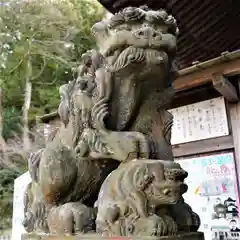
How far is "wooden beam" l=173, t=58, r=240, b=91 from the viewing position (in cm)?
236

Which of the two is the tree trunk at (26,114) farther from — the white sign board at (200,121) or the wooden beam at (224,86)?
the wooden beam at (224,86)

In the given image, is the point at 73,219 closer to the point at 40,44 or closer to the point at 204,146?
the point at 204,146

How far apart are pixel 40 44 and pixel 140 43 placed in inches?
275

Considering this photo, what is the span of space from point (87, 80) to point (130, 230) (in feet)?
2.23

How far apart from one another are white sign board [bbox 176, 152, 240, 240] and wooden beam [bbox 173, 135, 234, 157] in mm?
59

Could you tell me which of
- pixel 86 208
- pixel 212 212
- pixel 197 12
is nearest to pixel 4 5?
pixel 197 12

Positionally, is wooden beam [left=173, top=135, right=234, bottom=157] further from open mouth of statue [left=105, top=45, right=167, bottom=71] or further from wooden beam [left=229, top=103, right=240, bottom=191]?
open mouth of statue [left=105, top=45, right=167, bottom=71]

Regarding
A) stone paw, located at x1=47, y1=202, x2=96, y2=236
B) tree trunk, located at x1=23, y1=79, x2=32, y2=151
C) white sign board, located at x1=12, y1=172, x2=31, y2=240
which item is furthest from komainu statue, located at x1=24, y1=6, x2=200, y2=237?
tree trunk, located at x1=23, y1=79, x2=32, y2=151

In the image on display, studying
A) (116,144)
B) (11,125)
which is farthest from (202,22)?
(11,125)

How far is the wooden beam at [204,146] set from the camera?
2.71 meters

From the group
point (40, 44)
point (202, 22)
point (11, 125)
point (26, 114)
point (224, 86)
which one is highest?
point (40, 44)

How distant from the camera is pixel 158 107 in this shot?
4.84 feet

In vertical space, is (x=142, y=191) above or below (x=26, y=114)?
below

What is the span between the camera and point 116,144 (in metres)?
1.31
